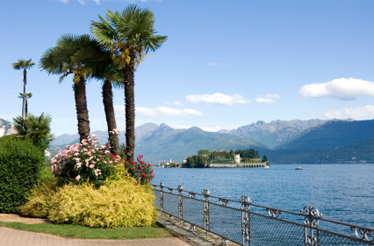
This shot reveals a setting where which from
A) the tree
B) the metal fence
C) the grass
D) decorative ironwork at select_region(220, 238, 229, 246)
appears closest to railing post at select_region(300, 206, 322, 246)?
the metal fence

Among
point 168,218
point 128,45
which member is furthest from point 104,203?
point 128,45

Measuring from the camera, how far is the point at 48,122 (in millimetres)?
15625

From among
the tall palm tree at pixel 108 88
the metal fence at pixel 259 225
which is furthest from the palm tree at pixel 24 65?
the metal fence at pixel 259 225

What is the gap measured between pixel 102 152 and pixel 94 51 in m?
6.18

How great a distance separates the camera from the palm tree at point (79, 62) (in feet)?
53.5

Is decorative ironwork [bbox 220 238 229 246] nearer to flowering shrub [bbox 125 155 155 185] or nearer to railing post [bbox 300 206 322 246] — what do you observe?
railing post [bbox 300 206 322 246]

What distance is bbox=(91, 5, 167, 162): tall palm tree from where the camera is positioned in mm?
15188

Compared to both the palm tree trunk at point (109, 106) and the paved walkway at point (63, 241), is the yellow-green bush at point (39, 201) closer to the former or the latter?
the paved walkway at point (63, 241)

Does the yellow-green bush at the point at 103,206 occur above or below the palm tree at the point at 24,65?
below

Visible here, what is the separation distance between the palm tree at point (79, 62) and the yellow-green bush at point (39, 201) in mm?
3706

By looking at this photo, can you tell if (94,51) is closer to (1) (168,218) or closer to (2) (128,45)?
(2) (128,45)

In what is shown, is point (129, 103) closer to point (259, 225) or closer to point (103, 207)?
point (103, 207)

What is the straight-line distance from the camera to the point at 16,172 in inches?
520

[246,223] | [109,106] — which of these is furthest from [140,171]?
[246,223]
